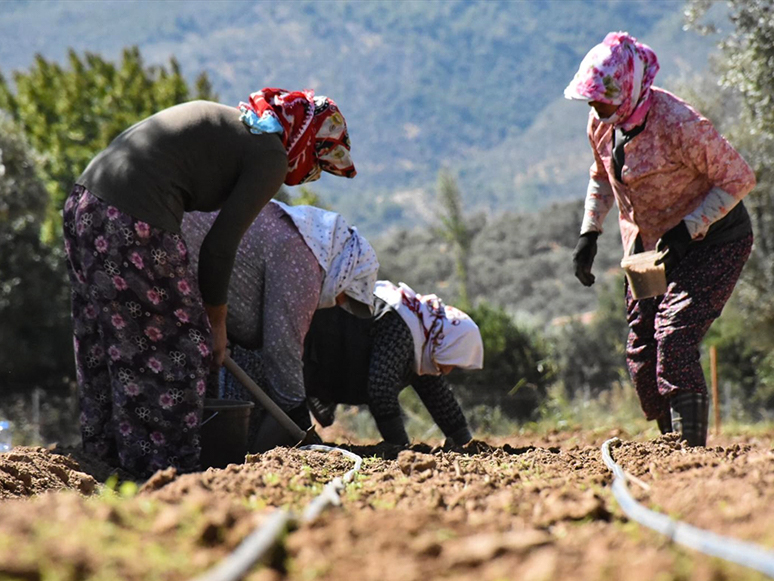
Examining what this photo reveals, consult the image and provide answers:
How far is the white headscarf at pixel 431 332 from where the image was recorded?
19.0ft

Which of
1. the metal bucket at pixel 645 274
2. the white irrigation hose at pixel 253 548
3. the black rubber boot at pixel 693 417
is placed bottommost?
the black rubber boot at pixel 693 417

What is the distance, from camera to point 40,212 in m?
17.3

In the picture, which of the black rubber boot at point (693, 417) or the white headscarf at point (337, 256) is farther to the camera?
the white headscarf at point (337, 256)

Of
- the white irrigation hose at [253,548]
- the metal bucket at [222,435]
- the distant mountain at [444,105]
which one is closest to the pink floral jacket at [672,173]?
the metal bucket at [222,435]

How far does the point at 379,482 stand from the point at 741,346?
16896 millimetres

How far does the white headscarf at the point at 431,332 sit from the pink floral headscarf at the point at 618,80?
5.66 ft

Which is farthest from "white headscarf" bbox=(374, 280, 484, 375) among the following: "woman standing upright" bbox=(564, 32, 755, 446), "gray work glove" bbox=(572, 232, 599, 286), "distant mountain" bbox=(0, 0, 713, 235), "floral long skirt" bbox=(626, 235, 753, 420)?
"distant mountain" bbox=(0, 0, 713, 235)

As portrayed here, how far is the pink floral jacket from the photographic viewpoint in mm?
4344

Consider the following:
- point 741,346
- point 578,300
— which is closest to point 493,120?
point 578,300

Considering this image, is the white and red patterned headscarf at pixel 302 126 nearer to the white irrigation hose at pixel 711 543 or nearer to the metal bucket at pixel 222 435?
the metal bucket at pixel 222 435

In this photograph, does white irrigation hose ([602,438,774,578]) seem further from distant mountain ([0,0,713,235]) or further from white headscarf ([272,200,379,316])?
distant mountain ([0,0,713,235])

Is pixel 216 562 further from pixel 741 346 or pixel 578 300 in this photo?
pixel 578 300

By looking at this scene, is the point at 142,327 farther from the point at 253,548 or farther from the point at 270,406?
the point at 253,548

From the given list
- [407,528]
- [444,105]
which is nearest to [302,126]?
[407,528]
